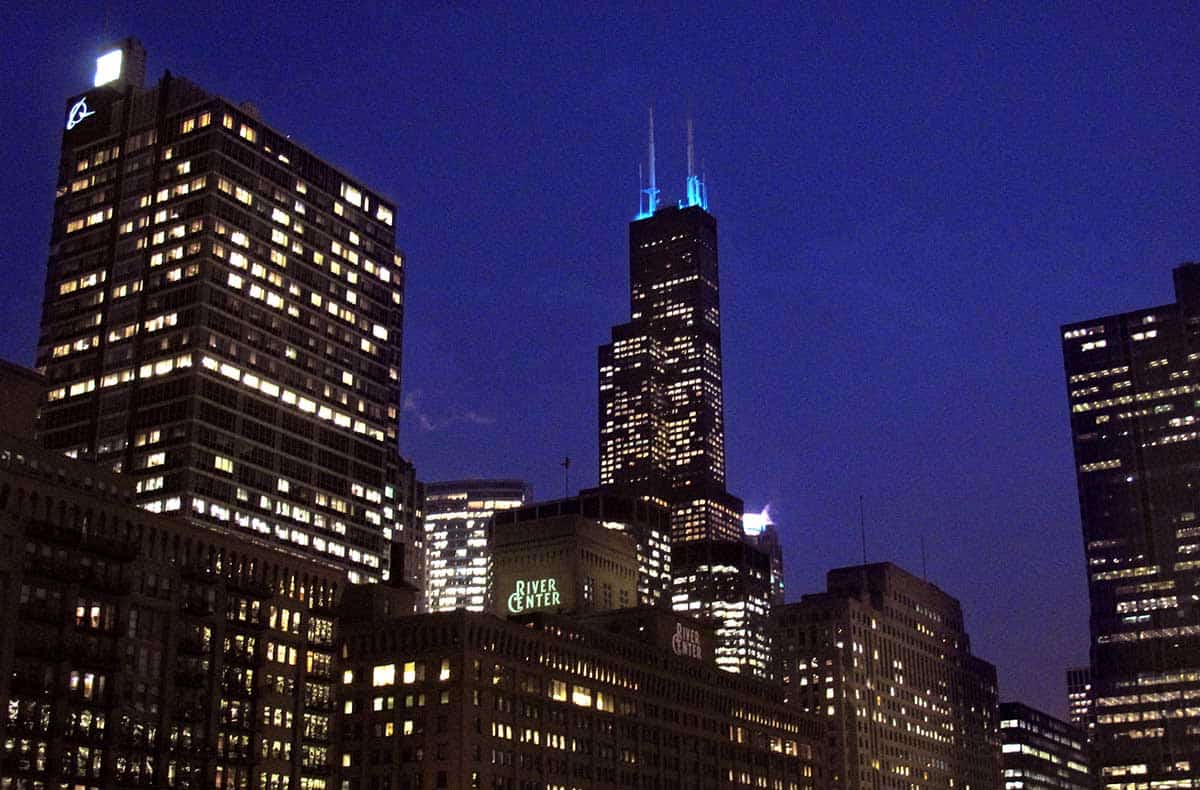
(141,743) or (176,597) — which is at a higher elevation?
(176,597)

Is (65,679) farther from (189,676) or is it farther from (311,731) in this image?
(311,731)

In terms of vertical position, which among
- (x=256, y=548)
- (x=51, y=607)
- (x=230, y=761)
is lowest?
(x=230, y=761)

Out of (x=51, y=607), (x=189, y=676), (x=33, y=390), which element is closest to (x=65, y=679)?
(x=51, y=607)

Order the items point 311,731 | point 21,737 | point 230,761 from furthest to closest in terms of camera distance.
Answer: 1. point 311,731
2. point 230,761
3. point 21,737

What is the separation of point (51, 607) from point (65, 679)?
24.8 ft

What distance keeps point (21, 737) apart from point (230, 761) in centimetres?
3126

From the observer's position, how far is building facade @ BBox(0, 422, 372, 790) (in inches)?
6097

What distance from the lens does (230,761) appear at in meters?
178

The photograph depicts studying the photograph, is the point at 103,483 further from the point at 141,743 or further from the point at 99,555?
the point at 141,743

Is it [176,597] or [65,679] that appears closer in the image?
[65,679]

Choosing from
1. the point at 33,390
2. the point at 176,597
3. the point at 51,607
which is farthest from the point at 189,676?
the point at 33,390

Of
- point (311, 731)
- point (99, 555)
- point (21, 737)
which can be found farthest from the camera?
point (311, 731)

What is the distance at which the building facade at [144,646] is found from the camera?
15488 cm

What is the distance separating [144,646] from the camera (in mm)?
168625
